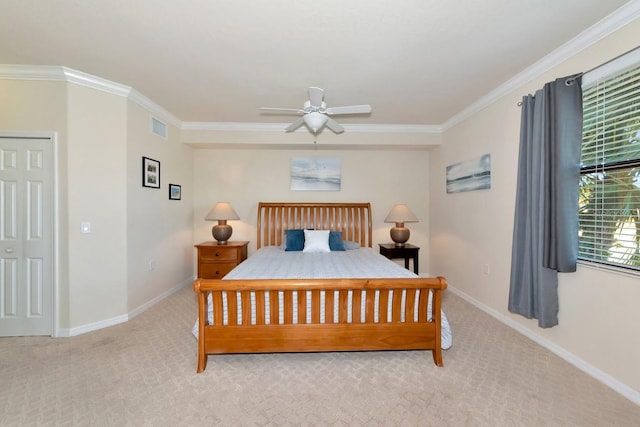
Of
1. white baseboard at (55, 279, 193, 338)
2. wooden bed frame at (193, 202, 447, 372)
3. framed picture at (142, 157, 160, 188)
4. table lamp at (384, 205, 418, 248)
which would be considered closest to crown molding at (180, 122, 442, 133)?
framed picture at (142, 157, 160, 188)

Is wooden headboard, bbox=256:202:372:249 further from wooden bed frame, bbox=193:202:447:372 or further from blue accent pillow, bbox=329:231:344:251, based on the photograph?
wooden bed frame, bbox=193:202:447:372

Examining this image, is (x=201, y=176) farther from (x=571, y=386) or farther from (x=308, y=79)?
(x=571, y=386)

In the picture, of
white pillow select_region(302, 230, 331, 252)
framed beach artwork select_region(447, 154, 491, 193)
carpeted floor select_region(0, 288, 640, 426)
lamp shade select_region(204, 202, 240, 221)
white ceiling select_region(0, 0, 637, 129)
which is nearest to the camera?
carpeted floor select_region(0, 288, 640, 426)

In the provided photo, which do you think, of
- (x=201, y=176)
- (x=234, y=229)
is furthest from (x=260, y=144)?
(x=234, y=229)

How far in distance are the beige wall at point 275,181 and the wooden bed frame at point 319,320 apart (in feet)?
9.09

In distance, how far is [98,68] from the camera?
110 inches

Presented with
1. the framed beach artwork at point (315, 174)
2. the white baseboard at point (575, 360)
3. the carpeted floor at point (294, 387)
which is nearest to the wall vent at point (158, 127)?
the framed beach artwork at point (315, 174)

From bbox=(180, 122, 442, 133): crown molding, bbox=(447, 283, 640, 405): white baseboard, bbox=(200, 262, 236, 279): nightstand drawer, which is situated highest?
bbox=(180, 122, 442, 133): crown molding

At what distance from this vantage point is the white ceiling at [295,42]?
1957mm

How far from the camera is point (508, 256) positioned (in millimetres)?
3150

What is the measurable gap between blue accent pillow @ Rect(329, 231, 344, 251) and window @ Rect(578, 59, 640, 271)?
272cm

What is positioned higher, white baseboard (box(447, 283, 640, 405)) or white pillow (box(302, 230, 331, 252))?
white pillow (box(302, 230, 331, 252))

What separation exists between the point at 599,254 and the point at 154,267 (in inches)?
192

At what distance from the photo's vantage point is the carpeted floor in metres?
1.78
